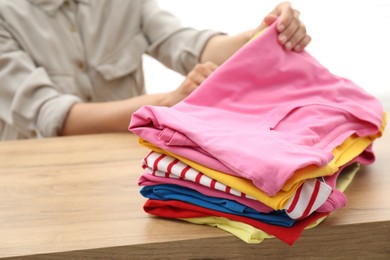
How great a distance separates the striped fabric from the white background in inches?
44.8

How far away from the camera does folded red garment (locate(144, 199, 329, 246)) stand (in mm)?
626

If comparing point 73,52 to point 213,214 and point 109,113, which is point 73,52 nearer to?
point 109,113

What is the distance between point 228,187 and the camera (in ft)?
2.13

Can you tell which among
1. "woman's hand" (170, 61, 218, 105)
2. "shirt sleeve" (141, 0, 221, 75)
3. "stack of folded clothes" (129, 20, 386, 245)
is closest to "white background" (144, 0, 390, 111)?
"shirt sleeve" (141, 0, 221, 75)

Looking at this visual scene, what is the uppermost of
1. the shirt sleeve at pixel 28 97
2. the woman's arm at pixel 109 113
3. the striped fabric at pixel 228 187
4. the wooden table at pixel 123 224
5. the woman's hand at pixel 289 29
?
the woman's hand at pixel 289 29

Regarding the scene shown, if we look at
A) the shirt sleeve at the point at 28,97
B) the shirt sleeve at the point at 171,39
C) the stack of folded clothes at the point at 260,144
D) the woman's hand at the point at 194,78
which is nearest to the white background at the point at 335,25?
the shirt sleeve at the point at 171,39

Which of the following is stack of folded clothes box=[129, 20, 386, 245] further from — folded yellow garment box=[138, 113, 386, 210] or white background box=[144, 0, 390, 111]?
white background box=[144, 0, 390, 111]

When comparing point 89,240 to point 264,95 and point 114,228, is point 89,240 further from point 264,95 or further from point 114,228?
point 264,95

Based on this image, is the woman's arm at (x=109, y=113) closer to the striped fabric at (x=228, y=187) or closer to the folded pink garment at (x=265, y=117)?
the folded pink garment at (x=265, y=117)

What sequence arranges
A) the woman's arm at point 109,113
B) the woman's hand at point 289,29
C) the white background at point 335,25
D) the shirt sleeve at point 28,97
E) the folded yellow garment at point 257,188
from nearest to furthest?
the folded yellow garment at point 257,188 → the woman's hand at point 289,29 → the woman's arm at point 109,113 → the shirt sleeve at point 28,97 → the white background at point 335,25

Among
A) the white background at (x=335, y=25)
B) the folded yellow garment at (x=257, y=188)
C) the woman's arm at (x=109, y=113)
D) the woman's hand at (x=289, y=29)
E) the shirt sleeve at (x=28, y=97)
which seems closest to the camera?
the folded yellow garment at (x=257, y=188)

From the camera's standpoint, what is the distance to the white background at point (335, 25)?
1787mm

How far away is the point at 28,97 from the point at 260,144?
0.70 m

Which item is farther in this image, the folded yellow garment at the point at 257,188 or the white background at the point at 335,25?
the white background at the point at 335,25
